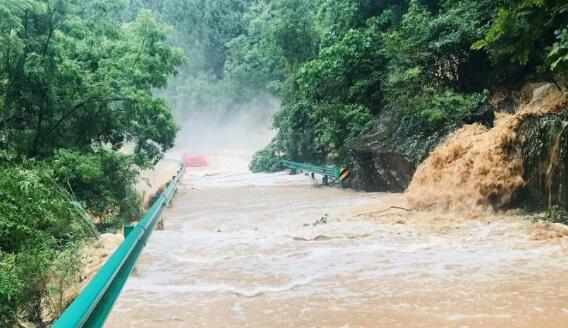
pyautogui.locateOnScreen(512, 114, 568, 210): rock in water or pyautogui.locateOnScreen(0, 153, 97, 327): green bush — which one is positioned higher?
pyautogui.locateOnScreen(512, 114, 568, 210): rock in water

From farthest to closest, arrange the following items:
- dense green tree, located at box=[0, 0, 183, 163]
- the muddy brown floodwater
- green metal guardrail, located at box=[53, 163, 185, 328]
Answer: dense green tree, located at box=[0, 0, 183, 163]
the muddy brown floodwater
green metal guardrail, located at box=[53, 163, 185, 328]

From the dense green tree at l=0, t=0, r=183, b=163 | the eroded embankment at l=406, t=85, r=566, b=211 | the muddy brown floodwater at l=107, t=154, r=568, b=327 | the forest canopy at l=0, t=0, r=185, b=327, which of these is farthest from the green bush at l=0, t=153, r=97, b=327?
the eroded embankment at l=406, t=85, r=566, b=211

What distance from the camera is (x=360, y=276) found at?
566cm

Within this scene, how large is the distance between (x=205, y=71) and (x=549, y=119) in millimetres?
58592

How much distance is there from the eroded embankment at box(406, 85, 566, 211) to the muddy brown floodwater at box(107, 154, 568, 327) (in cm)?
71

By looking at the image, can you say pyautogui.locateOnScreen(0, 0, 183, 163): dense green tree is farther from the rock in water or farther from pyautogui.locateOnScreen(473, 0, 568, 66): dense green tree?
the rock in water

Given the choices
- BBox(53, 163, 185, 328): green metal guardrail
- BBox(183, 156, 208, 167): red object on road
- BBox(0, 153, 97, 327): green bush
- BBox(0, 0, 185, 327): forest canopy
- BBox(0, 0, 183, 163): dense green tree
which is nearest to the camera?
BBox(53, 163, 185, 328): green metal guardrail

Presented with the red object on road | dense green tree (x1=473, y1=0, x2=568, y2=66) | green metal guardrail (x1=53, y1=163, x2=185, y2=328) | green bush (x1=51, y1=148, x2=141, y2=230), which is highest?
dense green tree (x1=473, y1=0, x2=568, y2=66)

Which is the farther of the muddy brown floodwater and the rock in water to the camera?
the rock in water

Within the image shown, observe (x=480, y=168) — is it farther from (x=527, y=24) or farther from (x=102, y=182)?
(x=102, y=182)

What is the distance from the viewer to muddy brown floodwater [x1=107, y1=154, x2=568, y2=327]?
14.3 ft

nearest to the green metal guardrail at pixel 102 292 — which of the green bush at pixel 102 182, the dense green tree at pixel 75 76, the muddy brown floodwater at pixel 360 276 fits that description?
the muddy brown floodwater at pixel 360 276

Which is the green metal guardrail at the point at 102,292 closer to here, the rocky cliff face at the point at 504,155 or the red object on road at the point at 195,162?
the rocky cliff face at the point at 504,155

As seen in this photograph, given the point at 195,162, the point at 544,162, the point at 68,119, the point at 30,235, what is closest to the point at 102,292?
the point at 30,235
